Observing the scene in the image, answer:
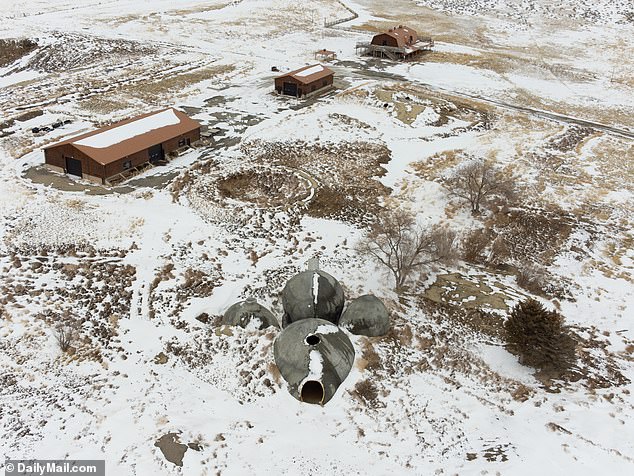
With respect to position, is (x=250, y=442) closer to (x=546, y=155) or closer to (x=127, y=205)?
(x=127, y=205)

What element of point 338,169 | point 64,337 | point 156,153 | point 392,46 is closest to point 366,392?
point 64,337

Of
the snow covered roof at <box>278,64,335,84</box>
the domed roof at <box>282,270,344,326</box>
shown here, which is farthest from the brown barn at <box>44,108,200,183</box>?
the domed roof at <box>282,270,344,326</box>

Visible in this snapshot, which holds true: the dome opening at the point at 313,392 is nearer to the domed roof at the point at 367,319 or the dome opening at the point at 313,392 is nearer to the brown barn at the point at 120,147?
the domed roof at the point at 367,319

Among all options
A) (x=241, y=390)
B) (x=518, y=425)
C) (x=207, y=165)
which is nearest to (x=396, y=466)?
(x=518, y=425)

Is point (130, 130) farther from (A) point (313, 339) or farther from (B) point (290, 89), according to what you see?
(A) point (313, 339)

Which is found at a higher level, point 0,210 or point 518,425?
point 0,210

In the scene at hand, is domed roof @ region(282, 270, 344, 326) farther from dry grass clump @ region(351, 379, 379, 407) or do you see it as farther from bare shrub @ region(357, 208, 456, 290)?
bare shrub @ region(357, 208, 456, 290)
